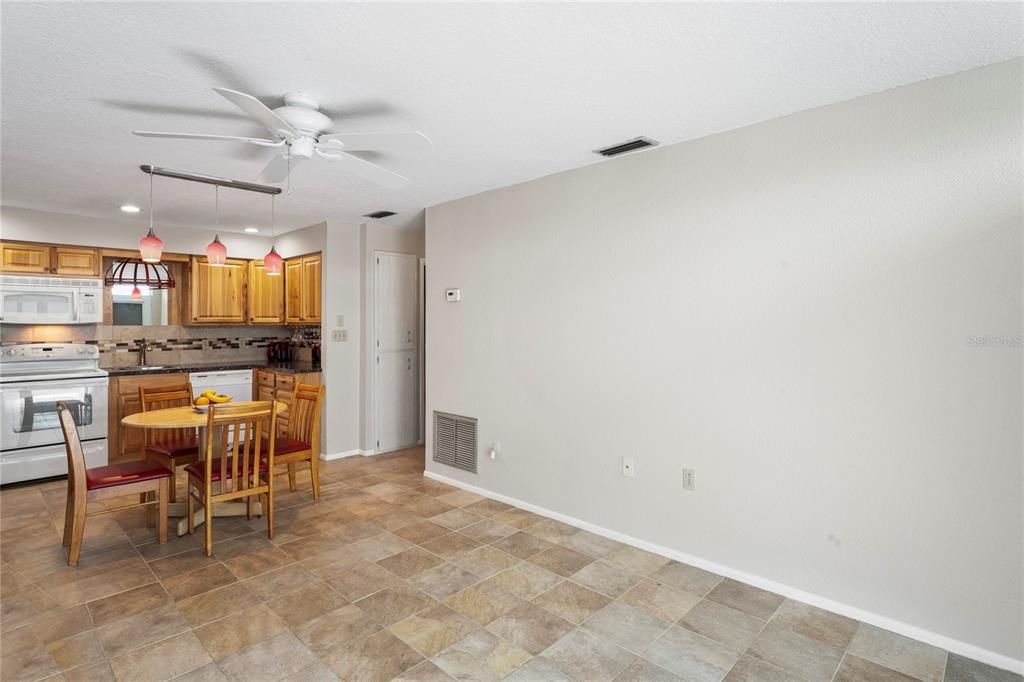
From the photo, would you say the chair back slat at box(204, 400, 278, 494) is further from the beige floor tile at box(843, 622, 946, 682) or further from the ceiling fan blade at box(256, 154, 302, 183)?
Answer: the beige floor tile at box(843, 622, 946, 682)

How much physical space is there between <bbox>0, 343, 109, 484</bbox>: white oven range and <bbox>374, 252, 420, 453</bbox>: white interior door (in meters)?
2.51

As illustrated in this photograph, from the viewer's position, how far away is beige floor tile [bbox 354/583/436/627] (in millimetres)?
2623

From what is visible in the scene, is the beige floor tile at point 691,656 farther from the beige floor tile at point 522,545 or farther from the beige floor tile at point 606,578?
the beige floor tile at point 522,545

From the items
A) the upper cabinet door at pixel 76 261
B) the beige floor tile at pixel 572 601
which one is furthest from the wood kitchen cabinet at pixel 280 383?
the beige floor tile at pixel 572 601

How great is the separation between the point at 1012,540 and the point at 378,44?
323 cm

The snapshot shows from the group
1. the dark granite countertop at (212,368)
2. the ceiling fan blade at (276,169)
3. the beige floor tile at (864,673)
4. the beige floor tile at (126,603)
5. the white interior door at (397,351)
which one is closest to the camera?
the beige floor tile at (864,673)

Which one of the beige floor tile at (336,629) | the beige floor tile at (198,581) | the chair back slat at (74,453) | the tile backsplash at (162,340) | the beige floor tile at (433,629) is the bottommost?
the beige floor tile at (433,629)

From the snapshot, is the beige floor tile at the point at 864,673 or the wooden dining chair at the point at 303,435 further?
the wooden dining chair at the point at 303,435

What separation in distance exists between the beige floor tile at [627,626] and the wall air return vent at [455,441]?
209 centimetres

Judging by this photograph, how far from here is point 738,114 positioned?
2.79 metres

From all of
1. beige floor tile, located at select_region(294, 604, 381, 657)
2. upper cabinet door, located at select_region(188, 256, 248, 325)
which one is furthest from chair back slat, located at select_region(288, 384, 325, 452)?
upper cabinet door, located at select_region(188, 256, 248, 325)

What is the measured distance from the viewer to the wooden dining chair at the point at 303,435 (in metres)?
4.11

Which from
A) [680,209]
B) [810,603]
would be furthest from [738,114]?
[810,603]

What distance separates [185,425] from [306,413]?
111cm
